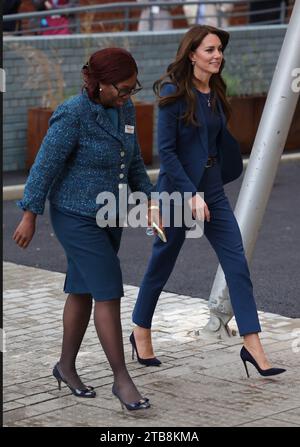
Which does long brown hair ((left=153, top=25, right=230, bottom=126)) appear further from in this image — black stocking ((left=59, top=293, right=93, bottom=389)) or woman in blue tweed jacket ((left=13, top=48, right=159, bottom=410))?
black stocking ((left=59, top=293, right=93, bottom=389))

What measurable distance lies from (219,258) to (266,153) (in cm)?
106

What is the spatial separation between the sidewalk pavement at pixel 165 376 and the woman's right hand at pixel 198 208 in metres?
0.88

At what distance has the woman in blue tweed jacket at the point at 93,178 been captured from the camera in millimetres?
6262

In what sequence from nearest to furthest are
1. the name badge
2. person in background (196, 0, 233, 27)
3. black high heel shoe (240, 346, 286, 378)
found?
1. the name badge
2. black high heel shoe (240, 346, 286, 378)
3. person in background (196, 0, 233, 27)

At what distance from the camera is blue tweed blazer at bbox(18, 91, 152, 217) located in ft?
20.6

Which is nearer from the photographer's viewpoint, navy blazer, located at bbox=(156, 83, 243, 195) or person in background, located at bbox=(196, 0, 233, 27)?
navy blazer, located at bbox=(156, 83, 243, 195)

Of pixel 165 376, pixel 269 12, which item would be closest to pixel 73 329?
pixel 165 376

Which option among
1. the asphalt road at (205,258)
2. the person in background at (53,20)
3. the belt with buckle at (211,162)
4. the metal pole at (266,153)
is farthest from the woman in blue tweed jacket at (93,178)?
the person in background at (53,20)

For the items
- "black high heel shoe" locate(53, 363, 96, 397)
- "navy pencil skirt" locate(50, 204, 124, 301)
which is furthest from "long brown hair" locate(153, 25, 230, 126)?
"black high heel shoe" locate(53, 363, 96, 397)

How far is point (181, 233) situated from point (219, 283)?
0.79 m

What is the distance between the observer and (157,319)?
330 inches

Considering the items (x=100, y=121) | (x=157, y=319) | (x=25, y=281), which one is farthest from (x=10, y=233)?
(x=100, y=121)

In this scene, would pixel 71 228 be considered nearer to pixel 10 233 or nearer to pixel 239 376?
pixel 239 376

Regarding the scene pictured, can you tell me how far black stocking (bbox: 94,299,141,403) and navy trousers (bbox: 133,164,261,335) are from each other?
2.73 ft
